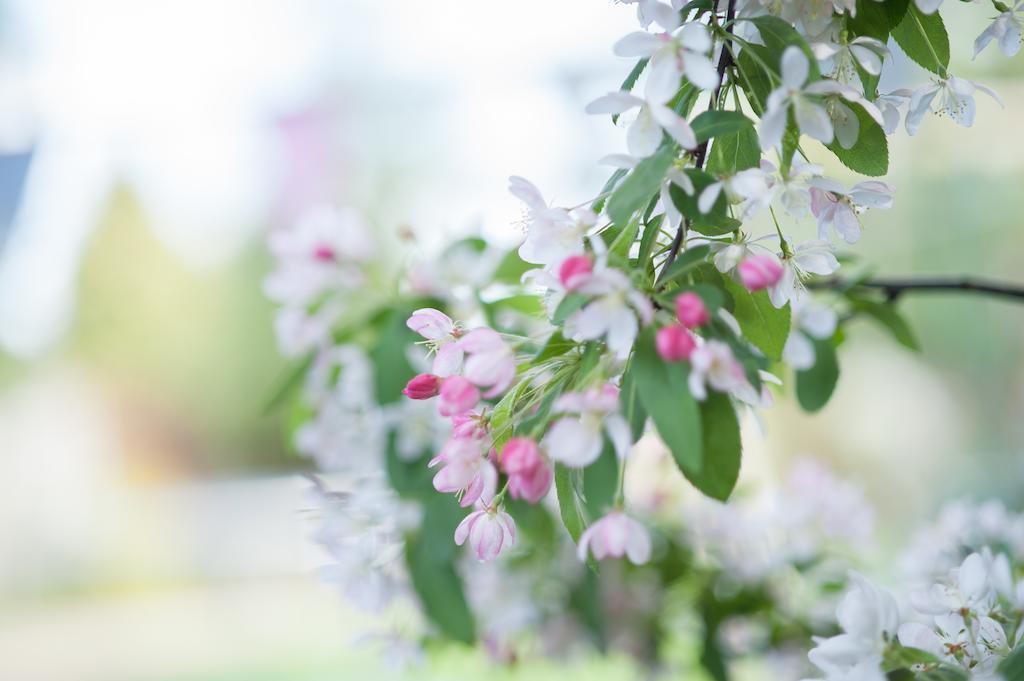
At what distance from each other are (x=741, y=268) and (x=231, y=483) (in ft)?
20.0

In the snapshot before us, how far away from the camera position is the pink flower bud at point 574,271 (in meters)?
0.34

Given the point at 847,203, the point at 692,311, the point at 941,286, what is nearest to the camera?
the point at 692,311

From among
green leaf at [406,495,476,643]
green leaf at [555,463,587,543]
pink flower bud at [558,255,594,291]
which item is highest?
pink flower bud at [558,255,594,291]

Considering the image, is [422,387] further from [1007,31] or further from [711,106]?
→ [1007,31]

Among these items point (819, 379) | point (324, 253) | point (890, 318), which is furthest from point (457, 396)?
point (324, 253)

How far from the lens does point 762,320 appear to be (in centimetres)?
44

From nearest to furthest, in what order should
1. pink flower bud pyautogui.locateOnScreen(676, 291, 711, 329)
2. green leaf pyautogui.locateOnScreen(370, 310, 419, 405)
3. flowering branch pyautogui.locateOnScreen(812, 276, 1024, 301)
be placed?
pink flower bud pyautogui.locateOnScreen(676, 291, 711, 329)
flowering branch pyautogui.locateOnScreen(812, 276, 1024, 301)
green leaf pyautogui.locateOnScreen(370, 310, 419, 405)

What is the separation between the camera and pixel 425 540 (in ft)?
2.61

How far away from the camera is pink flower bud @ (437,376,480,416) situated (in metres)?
0.36

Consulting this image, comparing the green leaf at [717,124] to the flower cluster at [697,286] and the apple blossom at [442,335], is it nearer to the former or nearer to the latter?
the flower cluster at [697,286]

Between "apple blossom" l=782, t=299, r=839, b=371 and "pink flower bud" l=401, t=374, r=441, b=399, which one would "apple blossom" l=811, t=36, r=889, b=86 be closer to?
"apple blossom" l=782, t=299, r=839, b=371

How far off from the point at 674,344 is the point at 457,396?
0.08 metres

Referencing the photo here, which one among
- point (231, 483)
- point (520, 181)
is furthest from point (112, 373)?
point (520, 181)

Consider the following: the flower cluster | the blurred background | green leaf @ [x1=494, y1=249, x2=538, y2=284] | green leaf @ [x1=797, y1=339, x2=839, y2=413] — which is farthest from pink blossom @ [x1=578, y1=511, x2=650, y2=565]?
the blurred background
